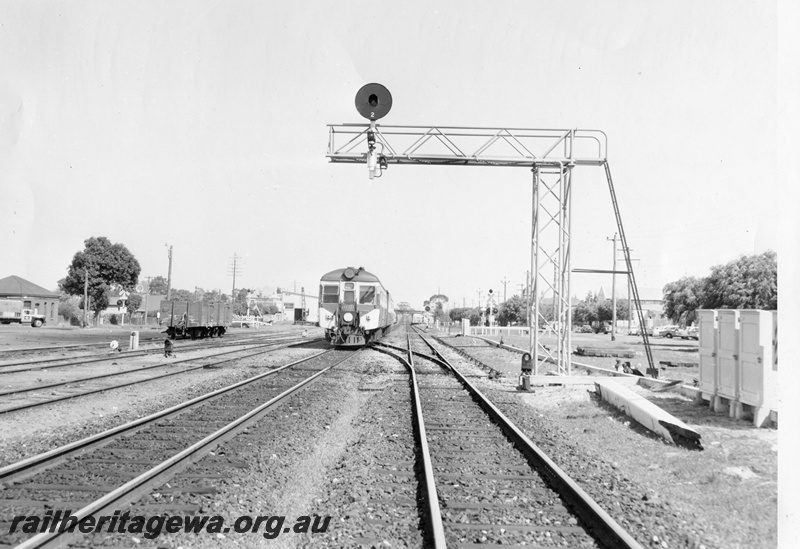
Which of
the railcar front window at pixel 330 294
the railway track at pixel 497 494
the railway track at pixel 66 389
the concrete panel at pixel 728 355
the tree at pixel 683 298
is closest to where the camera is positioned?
the railway track at pixel 497 494

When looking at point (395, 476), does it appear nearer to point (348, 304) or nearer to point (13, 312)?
point (348, 304)

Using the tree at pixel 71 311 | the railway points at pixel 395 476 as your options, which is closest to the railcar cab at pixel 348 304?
the railway points at pixel 395 476

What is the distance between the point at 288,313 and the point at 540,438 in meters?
125

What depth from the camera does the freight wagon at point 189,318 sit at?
32.5 meters

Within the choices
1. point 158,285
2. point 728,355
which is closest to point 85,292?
point 728,355

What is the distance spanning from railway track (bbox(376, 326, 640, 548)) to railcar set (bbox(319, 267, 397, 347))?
1622 centimetres

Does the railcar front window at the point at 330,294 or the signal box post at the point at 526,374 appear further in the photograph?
the railcar front window at the point at 330,294

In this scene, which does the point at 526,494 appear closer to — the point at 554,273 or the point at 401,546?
the point at 401,546

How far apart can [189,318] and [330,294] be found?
12.4m

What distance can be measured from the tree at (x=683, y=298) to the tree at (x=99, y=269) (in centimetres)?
4825

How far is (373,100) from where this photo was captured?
37.6 ft

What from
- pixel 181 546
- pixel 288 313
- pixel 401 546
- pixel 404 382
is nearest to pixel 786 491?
pixel 401 546

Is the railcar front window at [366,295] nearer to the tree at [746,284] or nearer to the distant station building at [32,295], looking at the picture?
the tree at [746,284]

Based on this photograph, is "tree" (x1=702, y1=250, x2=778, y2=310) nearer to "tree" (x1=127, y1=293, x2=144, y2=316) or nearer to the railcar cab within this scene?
the railcar cab
